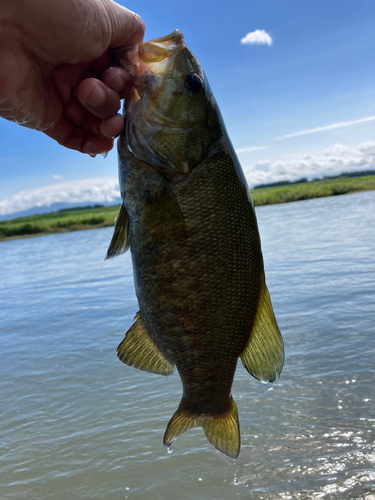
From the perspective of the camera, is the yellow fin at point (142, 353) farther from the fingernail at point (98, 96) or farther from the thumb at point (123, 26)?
the thumb at point (123, 26)

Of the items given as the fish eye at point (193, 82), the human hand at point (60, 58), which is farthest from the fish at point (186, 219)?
the human hand at point (60, 58)

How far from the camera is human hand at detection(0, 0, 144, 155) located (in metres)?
2.06

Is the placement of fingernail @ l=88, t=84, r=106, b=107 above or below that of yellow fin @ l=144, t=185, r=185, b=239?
above

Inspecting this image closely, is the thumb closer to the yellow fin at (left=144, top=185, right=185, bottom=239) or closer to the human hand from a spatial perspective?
the human hand

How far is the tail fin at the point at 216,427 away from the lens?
2.39 m

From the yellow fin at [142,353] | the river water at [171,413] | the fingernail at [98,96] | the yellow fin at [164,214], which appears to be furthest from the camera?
the river water at [171,413]

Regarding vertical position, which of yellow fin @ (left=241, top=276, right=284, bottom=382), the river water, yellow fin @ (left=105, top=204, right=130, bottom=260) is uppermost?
yellow fin @ (left=105, top=204, right=130, bottom=260)

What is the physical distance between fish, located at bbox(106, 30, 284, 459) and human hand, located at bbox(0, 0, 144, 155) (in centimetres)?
12

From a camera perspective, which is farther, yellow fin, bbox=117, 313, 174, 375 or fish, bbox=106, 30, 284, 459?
yellow fin, bbox=117, 313, 174, 375

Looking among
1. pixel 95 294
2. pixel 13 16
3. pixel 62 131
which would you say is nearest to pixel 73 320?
pixel 95 294

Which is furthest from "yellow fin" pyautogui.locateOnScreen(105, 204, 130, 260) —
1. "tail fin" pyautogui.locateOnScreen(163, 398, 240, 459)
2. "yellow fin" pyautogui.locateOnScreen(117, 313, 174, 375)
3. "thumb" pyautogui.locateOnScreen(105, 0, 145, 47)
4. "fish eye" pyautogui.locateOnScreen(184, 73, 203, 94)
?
"tail fin" pyautogui.locateOnScreen(163, 398, 240, 459)

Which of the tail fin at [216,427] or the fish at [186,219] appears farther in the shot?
the tail fin at [216,427]

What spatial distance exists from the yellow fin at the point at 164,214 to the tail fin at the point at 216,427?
3.56 ft

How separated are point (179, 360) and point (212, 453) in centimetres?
250
